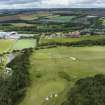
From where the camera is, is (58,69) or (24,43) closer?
(58,69)

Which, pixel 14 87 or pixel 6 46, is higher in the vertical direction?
pixel 14 87

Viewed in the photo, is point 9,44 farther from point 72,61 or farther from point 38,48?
point 72,61

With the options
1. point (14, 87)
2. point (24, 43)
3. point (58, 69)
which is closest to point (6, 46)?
point (24, 43)

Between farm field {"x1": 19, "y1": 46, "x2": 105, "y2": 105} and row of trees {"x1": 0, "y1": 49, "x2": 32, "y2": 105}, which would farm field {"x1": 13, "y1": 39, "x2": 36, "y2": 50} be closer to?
farm field {"x1": 19, "y1": 46, "x2": 105, "y2": 105}

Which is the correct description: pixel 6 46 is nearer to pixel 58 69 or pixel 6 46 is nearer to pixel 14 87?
pixel 58 69

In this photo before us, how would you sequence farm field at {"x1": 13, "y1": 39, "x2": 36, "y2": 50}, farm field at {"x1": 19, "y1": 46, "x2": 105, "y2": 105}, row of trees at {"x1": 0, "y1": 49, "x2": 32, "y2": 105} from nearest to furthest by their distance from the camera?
1. row of trees at {"x1": 0, "y1": 49, "x2": 32, "y2": 105}
2. farm field at {"x1": 19, "y1": 46, "x2": 105, "y2": 105}
3. farm field at {"x1": 13, "y1": 39, "x2": 36, "y2": 50}

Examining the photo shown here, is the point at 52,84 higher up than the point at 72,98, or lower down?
lower down

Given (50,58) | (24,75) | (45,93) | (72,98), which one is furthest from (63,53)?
(72,98)

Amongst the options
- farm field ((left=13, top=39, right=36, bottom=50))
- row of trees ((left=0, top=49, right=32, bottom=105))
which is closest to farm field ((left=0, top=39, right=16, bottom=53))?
farm field ((left=13, top=39, right=36, bottom=50))
